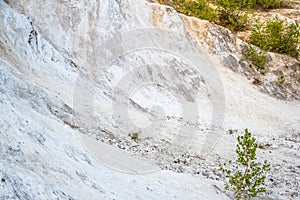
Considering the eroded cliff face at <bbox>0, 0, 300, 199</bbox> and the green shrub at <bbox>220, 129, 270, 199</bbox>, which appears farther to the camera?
the green shrub at <bbox>220, 129, 270, 199</bbox>

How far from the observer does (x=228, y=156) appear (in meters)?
17.4

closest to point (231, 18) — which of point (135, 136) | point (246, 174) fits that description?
point (135, 136)

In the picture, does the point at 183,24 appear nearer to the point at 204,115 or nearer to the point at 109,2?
the point at 109,2

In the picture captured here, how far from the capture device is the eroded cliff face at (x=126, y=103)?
972 centimetres

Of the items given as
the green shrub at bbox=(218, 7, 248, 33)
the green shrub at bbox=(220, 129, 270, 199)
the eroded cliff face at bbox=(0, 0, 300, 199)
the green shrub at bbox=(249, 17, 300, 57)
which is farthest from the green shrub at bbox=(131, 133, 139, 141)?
the green shrub at bbox=(218, 7, 248, 33)

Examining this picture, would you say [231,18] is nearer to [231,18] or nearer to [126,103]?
[231,18]

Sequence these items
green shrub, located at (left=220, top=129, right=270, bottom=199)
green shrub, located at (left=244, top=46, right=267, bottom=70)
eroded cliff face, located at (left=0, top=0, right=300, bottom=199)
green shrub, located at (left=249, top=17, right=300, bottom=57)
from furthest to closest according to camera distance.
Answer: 1. green shrub, located at (left=249, top=17, right=300, bottom=57)
2. green shrub, located at (left=244, top=46, right=267, bottom=70)
3. green shrub, located at (left=220, top=129, right=270, bottom=199)
4. eroded cliff face, located at (left=0, top=0, right=300, bottom=199)

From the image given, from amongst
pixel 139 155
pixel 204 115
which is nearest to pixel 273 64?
pixel 204 115

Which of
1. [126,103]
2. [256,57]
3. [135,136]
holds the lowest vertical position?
[135,136]

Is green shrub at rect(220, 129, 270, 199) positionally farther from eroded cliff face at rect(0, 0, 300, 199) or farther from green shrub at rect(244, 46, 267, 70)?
green shrub at rect(244, 46, 267, 70)

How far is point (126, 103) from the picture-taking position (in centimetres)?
1903

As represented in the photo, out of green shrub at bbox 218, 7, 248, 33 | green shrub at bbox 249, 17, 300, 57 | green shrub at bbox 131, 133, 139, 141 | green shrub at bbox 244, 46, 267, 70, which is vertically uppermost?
green shrub at bbox 218, 7, 248, 33

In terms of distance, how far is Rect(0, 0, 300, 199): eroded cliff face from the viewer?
31.9 ft

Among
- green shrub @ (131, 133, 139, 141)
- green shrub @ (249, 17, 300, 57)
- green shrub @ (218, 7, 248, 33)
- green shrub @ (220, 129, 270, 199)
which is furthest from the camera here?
green shrub @ (218, 7, 248, 33)
